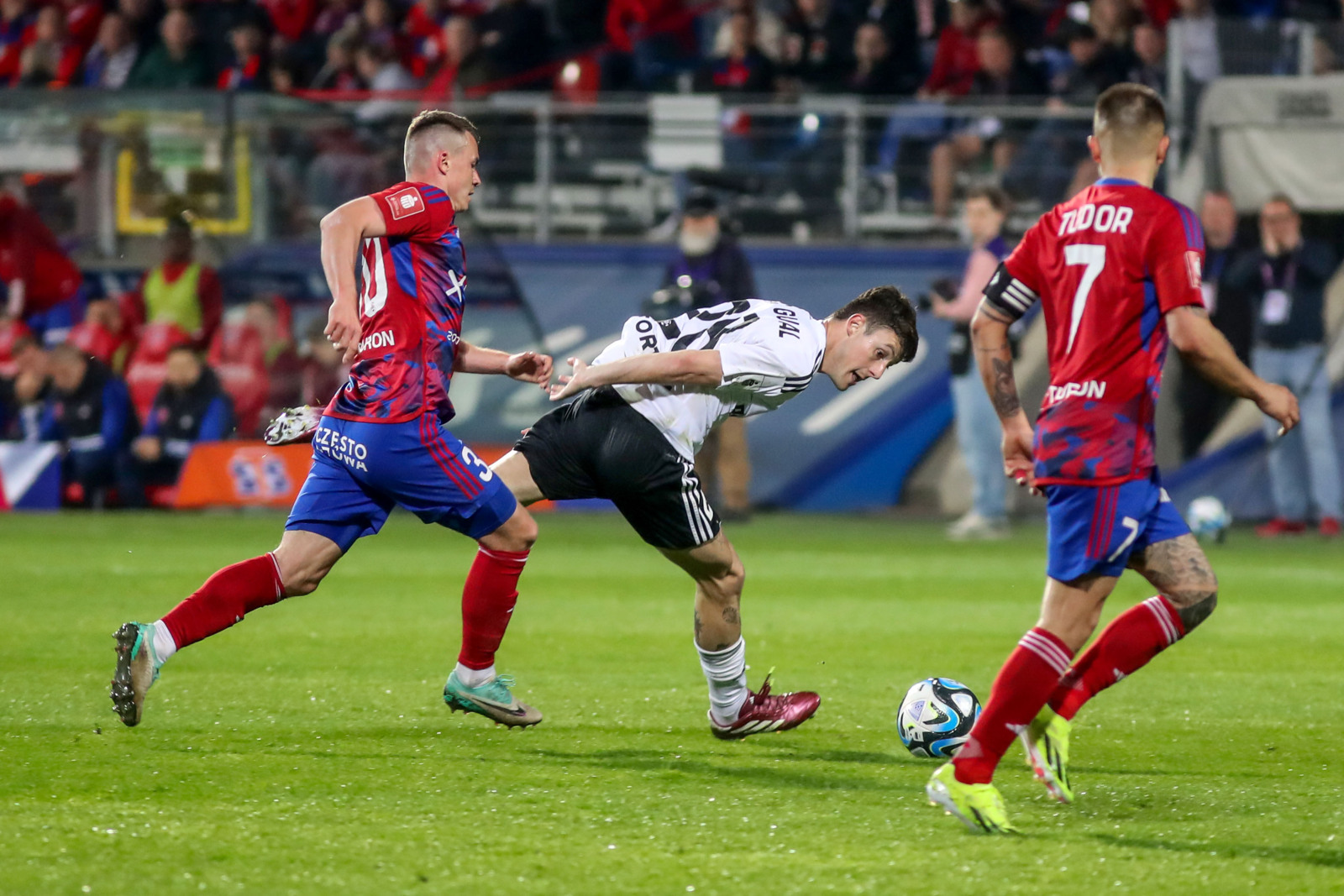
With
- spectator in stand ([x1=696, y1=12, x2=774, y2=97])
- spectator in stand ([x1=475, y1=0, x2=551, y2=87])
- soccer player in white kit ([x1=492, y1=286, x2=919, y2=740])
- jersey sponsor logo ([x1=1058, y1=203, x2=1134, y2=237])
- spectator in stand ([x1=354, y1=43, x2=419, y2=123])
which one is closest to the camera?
jersey sponsor logo ([x1=1058, y1=203, x2=1134, y2=237])

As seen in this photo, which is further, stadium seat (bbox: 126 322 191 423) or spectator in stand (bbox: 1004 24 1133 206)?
spectator in stand (bbox: 1004 24 1133 206)

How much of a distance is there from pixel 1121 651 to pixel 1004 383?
31.7 inches

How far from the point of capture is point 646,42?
18.7 m

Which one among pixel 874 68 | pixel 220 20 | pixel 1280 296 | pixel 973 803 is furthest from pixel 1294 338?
pixel 220 20

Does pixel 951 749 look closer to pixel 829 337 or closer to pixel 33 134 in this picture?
pixel 829 337

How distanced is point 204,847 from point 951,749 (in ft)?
8.12

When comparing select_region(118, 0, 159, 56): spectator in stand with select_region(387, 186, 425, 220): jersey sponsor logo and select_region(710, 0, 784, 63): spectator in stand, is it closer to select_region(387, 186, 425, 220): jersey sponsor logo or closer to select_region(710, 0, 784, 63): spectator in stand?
select_region(710, 0, 784, 63): spectator in stand

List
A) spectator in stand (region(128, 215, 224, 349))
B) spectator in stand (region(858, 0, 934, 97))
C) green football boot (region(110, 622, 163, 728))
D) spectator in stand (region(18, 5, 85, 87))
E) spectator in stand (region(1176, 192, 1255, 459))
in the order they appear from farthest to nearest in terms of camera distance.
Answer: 1. spectator in stand (region(18, 5, 85, 87))
2. spectator in stand (region(858, 0, 934, 97))
3. spectator in stand (region(128, 215, 224, 349))
4. spectator in stand (region(1176, 192, 1255, 459))
5. green football boot (region(110, 622, 163, 728))

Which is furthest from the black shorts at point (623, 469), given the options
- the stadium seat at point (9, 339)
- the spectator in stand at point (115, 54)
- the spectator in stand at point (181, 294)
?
the spectator in stand at point (115, 54)

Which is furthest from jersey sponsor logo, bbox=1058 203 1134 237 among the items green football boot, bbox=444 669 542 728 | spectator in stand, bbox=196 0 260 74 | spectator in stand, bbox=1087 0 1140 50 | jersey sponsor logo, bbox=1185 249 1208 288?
spectator in stand, bbox=196 0 260 74

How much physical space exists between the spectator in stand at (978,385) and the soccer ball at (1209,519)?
1.43m

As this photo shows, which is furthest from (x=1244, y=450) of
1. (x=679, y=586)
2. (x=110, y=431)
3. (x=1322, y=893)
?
(x=1322, y=893)

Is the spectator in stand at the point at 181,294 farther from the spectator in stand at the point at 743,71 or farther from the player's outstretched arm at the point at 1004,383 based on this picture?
the player's outstretched arm at the point at 1004,383

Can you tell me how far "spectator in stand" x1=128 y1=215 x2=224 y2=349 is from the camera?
15749 mm
